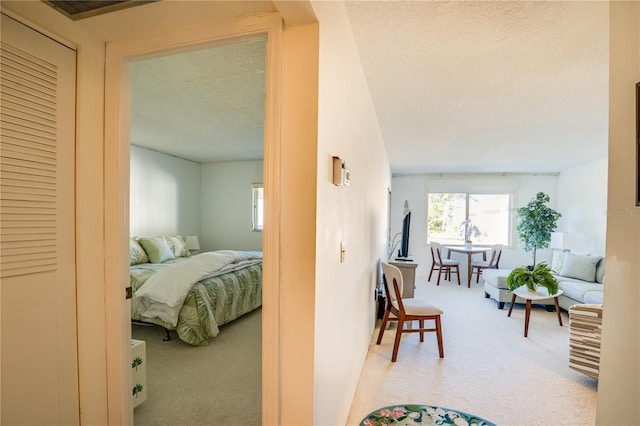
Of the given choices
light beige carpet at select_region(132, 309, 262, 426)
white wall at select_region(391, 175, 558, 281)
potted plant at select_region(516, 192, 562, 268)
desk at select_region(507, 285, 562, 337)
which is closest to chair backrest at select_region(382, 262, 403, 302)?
light beige carpet at select_region(132, 309, 262, 426)

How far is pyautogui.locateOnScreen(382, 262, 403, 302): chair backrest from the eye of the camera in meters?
2.88

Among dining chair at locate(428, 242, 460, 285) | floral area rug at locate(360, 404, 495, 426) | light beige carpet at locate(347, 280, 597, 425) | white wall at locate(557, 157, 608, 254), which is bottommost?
light beige carpet at locate(347, 280, 597, 425)

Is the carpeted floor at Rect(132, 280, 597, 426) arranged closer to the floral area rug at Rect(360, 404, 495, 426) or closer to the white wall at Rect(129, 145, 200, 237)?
the floral area rug at Rect(360, 404, 495, 426)

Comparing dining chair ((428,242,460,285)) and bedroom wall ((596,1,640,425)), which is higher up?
bedroom wall ((596,1,640,425))

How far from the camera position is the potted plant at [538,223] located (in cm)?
567

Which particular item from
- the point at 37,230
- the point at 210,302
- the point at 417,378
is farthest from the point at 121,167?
the point at 417,378

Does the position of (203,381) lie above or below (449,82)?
below

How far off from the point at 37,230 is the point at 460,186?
731 centimetres

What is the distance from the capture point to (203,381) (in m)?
2.40

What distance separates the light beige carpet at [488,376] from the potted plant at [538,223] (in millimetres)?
2291

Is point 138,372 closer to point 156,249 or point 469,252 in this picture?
point 156,249

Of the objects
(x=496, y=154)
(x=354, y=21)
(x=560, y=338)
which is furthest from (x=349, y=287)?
(x=496, y=154)

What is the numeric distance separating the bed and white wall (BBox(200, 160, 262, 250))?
2228mm

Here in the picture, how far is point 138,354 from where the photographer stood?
6.47ft
